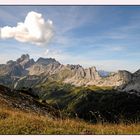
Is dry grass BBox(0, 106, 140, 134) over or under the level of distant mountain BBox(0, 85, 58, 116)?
under

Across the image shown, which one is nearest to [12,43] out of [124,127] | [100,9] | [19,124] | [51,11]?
[51,11]

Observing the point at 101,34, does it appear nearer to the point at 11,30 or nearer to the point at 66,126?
the point at 11,30

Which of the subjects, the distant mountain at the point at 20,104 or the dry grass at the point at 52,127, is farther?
the distant mountain at the point at 20,104

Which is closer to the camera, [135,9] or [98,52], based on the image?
[135,9]

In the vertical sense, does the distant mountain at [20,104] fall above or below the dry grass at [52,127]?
above

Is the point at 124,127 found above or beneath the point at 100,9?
beneath

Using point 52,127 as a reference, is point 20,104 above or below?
above

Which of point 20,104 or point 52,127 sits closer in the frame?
point 52,127

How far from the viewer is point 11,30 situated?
22.1 meters

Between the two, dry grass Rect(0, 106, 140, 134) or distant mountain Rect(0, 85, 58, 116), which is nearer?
dry grass Rect(0, 106, 140, 134)
